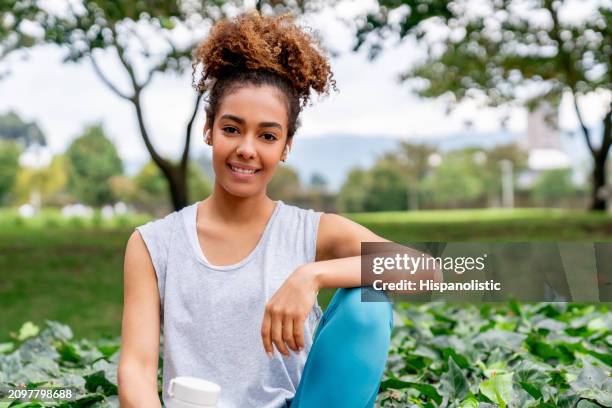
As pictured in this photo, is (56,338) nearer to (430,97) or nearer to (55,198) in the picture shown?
(430,97)

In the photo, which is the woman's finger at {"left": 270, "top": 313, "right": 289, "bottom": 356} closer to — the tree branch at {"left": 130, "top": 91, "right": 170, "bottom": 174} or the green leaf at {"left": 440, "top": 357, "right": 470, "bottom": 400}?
the green leaf at {"left": 440, "top": 357, "right": 470, "bottom": 400}

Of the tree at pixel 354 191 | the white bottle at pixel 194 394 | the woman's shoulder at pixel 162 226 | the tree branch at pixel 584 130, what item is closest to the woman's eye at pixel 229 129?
the woman's shoulder at pixel 162 226

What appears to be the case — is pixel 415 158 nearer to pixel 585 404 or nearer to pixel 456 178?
pixel 456 178

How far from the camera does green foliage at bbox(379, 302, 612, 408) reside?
243cm

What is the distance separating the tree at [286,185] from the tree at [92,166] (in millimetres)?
10180

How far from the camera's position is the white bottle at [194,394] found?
1525 millimetres

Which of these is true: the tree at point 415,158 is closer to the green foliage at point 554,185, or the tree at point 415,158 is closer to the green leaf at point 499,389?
the green foliage at point 554,185

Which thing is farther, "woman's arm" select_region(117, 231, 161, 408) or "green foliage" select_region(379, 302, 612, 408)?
"green foliage" select_region(379, 302, 612, 408)

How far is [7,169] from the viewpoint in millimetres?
49906

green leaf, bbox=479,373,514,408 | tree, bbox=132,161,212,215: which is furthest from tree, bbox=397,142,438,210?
green leaf, bbox=479,373,514,408

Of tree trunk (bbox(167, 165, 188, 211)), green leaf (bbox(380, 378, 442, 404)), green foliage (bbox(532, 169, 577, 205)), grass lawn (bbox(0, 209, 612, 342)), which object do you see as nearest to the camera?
green leaf (bbox(380, 378, 442, 404))

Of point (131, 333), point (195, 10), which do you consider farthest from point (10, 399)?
point (195, 10)

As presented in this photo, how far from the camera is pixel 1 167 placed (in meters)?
49.9

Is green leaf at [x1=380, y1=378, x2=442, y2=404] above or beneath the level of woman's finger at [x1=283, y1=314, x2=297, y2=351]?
beneath
